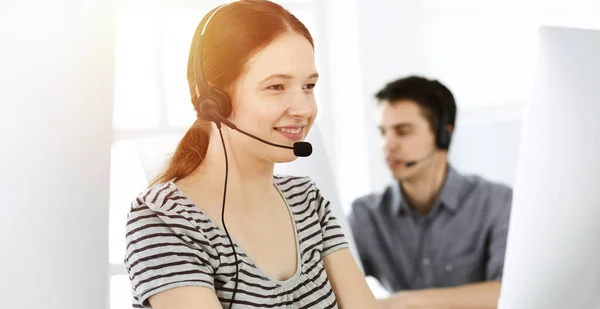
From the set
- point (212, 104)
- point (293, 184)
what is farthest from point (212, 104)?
point (293, 184)

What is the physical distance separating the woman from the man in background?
4.14ft

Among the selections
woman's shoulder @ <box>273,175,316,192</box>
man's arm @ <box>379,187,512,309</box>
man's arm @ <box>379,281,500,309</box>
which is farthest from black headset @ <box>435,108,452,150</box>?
woman's shoulder @ <box>273,175,316,192</box>

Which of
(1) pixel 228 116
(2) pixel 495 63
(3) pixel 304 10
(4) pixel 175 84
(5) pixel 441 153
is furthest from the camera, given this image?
(2) pixel 495 63

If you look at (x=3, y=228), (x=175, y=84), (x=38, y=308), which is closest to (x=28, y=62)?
(x=3, y=228)

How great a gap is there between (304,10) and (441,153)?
727mm

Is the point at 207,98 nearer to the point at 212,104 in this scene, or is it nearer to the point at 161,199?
the point at 212,104

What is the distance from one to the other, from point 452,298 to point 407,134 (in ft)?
1.93

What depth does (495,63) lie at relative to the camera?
2.89 metres

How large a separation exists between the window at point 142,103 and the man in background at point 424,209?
659mm

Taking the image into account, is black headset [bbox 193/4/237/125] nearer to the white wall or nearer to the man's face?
the white wall

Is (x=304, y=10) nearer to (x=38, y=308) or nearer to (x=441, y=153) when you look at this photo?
(x=441, y=153)

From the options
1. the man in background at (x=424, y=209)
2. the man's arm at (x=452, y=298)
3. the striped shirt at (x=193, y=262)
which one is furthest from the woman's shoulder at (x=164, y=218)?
the man in background at (x=424, y=209)

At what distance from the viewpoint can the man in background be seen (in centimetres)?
220

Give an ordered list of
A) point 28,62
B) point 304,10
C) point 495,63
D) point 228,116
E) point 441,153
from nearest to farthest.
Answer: point 228,116 < point 28,62 < point 441,153 < point 304,10 < point 495,63
